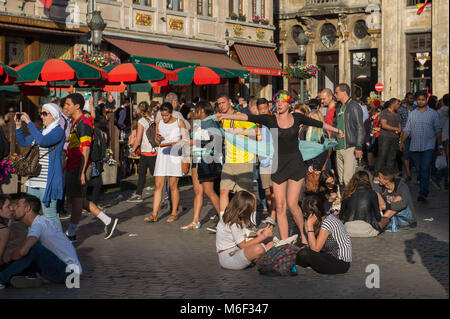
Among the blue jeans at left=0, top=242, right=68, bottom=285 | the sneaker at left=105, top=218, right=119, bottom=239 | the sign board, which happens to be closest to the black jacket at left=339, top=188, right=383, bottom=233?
the sneaker at left=105, top=218, right=119, bottom=239

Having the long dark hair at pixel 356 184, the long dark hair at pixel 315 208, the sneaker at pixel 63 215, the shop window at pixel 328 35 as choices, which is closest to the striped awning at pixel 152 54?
the shop window at pixel 328 35

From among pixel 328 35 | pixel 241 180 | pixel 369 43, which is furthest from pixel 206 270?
pixel 328 35

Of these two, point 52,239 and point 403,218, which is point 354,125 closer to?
point 403,218

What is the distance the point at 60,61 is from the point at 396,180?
850 cm

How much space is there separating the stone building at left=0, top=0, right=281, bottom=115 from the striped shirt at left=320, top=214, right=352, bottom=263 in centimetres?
1679

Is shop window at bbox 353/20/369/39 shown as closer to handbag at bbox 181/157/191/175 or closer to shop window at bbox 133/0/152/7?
shop window at bbox 133/0/152/7

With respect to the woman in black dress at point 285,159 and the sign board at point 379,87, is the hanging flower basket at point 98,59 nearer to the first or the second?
the woman in black dress at point 285,159

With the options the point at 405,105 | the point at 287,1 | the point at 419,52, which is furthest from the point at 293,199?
the point at 287,1

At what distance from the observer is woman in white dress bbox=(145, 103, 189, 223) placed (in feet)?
41.9

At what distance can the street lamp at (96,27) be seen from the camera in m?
26.0

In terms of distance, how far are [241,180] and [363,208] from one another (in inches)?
64.7

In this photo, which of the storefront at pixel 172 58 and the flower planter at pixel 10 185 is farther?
the storefront at pixel 172 58

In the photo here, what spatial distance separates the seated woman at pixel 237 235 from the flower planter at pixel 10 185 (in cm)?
698
